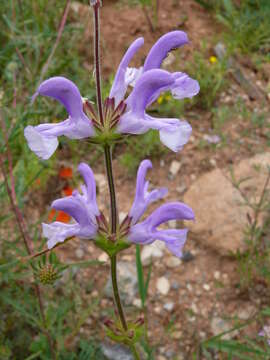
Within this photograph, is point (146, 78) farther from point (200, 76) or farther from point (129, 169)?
point (200, 76)

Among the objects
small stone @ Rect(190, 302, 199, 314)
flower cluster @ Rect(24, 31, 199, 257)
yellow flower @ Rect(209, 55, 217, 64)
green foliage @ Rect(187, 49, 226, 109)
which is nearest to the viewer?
flower cluster @ Rect(24, 31, 199, 257)

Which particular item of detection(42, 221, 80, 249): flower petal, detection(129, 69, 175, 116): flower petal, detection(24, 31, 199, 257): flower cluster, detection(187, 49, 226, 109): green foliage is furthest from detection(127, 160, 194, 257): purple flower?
detection(187, 49, 226, 109): green foliage

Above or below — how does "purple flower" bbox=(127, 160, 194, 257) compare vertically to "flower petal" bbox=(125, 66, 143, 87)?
below

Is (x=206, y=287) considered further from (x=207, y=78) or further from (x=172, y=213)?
(x=207, y=78)

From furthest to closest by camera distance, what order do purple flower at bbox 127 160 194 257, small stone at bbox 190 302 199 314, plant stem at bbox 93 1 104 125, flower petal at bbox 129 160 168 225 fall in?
1. small stone at bbox 190 302 199 314
2. flower petal at bbox 129 160 168 225
3. purple flower at bbox 127 160 194 257
4. plant stem at bbox 93 1 104 125

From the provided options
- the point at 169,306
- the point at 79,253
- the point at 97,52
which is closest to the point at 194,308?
the point at 169,306

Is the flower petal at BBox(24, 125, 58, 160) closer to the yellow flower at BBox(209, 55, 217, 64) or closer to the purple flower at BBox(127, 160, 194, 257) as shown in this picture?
the purple flower at BBox(127, 160, 194, 257)

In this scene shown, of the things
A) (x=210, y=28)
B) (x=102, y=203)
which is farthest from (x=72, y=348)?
A: (x=210, y=28)
